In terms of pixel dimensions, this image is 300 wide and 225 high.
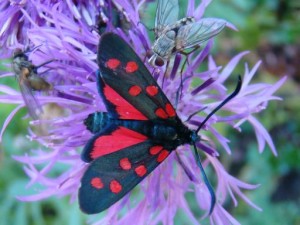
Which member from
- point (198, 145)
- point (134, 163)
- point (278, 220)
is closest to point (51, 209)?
point (278, 220)

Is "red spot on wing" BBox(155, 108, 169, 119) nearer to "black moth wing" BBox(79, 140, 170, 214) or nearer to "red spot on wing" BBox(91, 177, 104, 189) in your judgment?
"black moth wing" BBox(79, 140, 170, 214)

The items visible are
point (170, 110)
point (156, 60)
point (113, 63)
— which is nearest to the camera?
point (113, 63)

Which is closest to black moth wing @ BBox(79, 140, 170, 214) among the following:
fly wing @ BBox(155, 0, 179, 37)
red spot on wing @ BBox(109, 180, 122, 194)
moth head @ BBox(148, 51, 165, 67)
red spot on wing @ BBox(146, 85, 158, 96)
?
red spot on wing @ BBox(109, 180, 122, 194)

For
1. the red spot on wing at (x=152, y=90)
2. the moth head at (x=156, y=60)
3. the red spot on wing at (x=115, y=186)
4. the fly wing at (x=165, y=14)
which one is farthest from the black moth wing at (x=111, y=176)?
the fly wing at (x=165, y=14)

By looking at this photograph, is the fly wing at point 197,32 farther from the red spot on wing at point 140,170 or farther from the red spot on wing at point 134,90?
the red spot on wing at point 140,170

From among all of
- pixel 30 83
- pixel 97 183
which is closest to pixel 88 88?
pixel 30 83

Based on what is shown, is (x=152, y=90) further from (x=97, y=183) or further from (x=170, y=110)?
(x=97, y=183)

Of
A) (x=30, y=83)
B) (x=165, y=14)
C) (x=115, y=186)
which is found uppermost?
(x=165, y=14)
